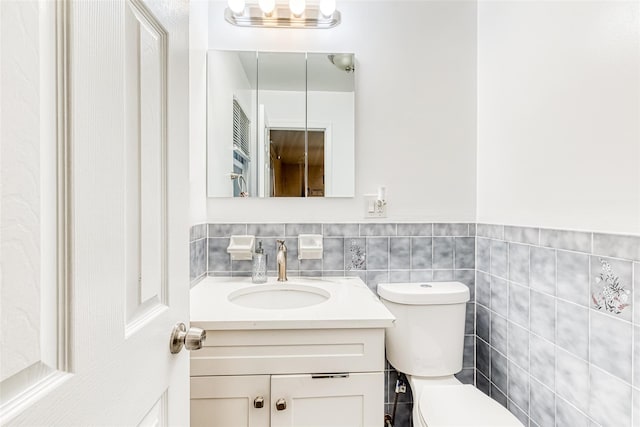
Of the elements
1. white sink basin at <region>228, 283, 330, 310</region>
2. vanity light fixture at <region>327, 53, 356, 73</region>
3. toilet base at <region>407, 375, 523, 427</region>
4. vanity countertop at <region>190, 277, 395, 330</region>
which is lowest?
toilet base at <region>407, 375, 523, 427</region>

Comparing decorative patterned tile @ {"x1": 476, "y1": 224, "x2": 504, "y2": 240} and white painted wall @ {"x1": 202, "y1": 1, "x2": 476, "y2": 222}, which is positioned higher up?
white painted wall @ {"x1": 202, "y1": 1, "x2": 476, "y2": 222}

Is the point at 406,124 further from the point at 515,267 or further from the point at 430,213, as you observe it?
the point at 515,267

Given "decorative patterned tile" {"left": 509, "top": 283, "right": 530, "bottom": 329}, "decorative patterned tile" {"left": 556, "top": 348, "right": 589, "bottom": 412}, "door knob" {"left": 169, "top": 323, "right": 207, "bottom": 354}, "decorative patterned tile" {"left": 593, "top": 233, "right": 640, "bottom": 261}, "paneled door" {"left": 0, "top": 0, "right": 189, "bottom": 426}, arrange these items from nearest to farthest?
"paneled door" {"left": 0, "top": 0, "right": 189, "bottom": 426}
"door knob" {"left": 169, "top": 323, "right": 207, "bottom": 354}
"decorative patterned tile" {"left": 593, "top": 233, "right": 640, "bottom": 261}
"decorative patterned tile" {"left": 556, "top": 348, "right": 589, "bottom": 412}
"decorative patterned tile" {"left": 509, "top": 283, "right": 530, "bottom": 329}

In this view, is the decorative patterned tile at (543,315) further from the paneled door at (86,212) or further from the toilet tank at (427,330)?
the paneled door at (86,212)

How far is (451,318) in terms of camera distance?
4.66 feet

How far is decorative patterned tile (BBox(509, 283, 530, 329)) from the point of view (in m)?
1.27

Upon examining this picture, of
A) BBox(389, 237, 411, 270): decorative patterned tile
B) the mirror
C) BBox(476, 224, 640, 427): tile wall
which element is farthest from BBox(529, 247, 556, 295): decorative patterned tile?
the mirror

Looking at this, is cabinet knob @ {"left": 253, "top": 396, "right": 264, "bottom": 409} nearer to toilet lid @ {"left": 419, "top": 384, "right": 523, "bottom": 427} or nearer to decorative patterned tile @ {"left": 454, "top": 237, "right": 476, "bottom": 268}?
toilet lid @ {"left": 419, "top": 384, "right": 523, "bottom": 427}

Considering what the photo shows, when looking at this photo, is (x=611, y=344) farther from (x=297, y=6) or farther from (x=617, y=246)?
(x=297, y=6)

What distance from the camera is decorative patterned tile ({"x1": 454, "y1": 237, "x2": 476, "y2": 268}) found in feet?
5.40

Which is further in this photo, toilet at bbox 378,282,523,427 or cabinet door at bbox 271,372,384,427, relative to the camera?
toilet at bbox 378,282,523,427

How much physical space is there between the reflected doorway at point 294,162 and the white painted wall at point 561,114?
775mm

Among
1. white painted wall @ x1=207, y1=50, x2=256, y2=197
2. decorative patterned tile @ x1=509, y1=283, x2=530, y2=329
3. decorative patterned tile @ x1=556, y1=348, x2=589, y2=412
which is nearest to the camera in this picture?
decorative patterned tile @ x1=556, y1=348, x2=589, y2=412

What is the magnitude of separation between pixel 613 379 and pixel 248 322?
1.02 metres
